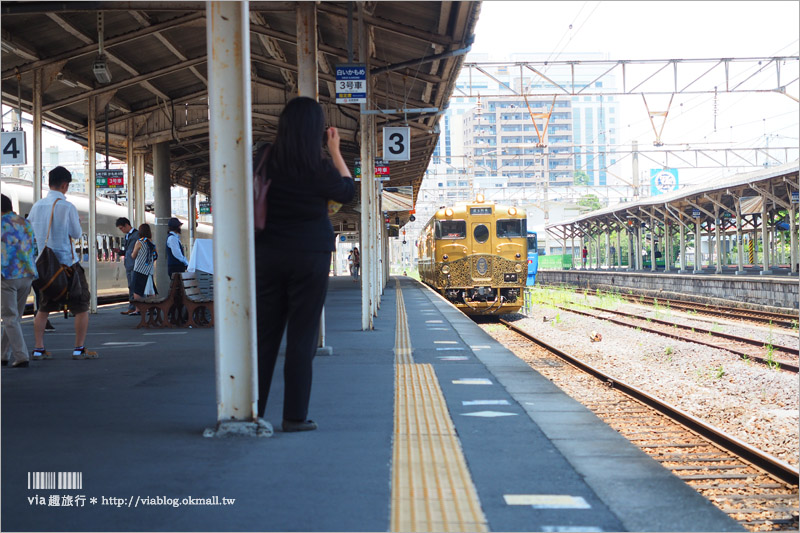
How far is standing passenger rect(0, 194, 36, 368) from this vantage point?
24.5ft

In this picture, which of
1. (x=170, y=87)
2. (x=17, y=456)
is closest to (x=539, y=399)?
(x=17, y=456)

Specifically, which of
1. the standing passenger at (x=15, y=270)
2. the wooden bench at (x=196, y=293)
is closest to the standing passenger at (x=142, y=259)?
the wooden bench at (x=196, y=293)

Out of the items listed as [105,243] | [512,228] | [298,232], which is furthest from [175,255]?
[105,243]

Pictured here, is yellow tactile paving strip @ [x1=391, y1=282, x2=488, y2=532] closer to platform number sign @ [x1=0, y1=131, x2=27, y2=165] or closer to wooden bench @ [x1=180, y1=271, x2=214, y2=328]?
wooden bench @ [x1=180, y1=271, x2=214, y2=328]

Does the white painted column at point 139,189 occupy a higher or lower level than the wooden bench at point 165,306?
higher

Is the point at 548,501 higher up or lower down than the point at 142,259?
lower down

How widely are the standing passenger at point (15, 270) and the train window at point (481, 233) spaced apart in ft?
44.3

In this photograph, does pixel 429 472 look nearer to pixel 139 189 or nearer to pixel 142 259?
pixel 142 259

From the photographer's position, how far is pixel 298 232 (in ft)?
14.6

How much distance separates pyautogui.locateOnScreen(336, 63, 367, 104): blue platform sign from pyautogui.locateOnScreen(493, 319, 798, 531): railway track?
4.45 meters

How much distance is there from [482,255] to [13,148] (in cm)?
1017

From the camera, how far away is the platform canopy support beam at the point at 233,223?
4.38 metres

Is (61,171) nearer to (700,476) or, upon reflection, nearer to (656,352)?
(700,476)

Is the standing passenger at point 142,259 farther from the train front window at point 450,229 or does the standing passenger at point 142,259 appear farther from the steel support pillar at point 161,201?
the train front window at point 450,229
